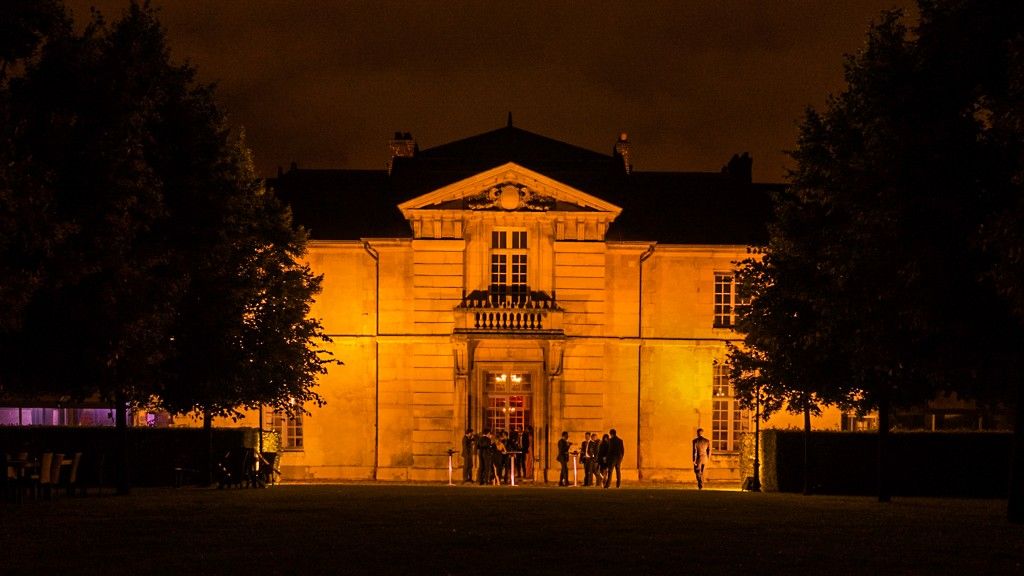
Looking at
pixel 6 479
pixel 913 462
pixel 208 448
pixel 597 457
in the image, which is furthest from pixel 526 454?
pixel 6 479

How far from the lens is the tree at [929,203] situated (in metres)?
26.0

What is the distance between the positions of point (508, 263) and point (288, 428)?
9.06 m

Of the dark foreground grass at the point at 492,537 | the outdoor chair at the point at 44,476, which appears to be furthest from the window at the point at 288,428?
the outdoor chair at the point at 44,476

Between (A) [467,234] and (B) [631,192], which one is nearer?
(A) [467,234]

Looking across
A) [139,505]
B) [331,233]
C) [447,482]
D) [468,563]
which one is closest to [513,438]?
[447,482]

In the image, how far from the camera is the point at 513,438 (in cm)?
4850

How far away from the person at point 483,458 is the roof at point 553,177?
8.88m

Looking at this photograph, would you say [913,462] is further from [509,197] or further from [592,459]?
[509,197]

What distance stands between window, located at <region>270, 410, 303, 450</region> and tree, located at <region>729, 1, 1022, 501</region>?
26.2 metres

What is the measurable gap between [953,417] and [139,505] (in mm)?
31920

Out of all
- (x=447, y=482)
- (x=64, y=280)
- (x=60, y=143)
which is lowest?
(x=447, y=482)

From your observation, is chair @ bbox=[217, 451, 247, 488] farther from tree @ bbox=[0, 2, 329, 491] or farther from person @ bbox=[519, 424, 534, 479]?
person @ bbox=[519, 424, 534, 479]

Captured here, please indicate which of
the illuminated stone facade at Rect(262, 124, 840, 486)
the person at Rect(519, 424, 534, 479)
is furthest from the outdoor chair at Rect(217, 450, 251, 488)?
the illuminated stone facade at Rect(262, 124, 840, 486)

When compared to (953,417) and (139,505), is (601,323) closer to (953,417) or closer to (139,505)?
(953,417)
